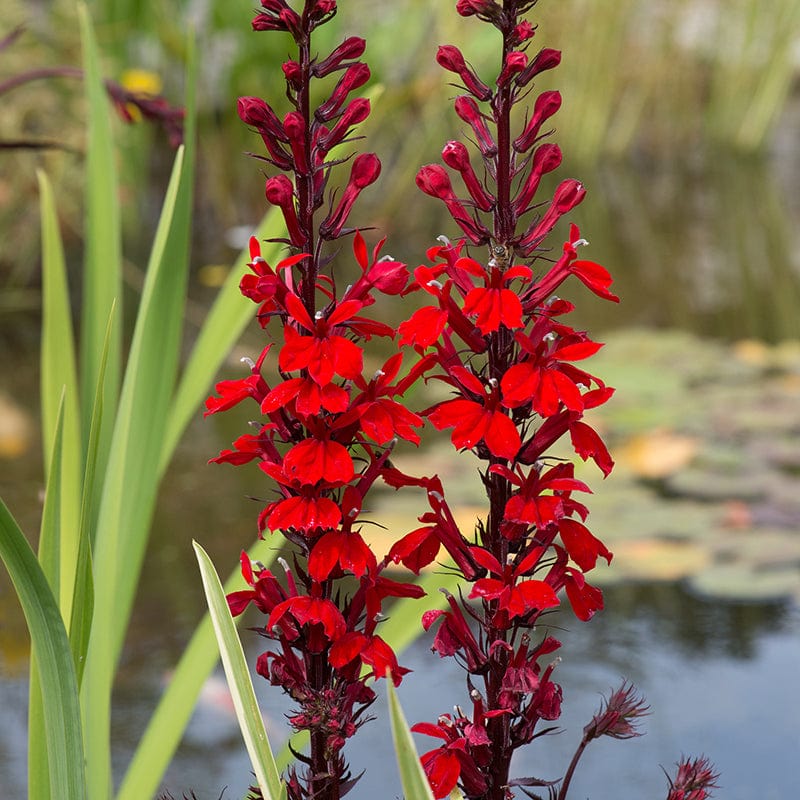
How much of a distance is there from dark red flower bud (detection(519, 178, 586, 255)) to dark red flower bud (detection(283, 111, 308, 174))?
125 millimetres

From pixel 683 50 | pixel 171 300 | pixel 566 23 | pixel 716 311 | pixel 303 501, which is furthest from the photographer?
pixel 683 50

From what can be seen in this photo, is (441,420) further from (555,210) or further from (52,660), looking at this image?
(52,660)

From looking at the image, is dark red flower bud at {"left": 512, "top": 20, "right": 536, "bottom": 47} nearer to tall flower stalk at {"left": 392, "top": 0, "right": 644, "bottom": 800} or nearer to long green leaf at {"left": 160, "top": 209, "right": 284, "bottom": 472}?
tall flower stalk at {"left": 392, "top": 0, "right": 644, "bottom": 800}

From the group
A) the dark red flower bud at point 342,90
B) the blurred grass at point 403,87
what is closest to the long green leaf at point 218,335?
the dark red flower bud at point 342,90

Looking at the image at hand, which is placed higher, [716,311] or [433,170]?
[716,311]

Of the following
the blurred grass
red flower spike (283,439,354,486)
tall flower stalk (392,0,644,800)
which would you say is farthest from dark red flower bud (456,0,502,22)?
the blurred grass

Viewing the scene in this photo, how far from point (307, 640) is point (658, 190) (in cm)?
502

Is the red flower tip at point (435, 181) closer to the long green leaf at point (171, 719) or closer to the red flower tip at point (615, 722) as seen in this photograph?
the red flower tip at point (615, 722)

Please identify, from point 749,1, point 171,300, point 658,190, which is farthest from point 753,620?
point 749,1

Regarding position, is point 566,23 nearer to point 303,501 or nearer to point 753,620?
point 753,620

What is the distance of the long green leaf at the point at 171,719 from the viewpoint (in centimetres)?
93

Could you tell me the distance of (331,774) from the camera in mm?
610

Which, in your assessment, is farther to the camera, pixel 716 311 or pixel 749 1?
pixel 749 1

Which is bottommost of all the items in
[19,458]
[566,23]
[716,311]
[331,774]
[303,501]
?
[331,774]
